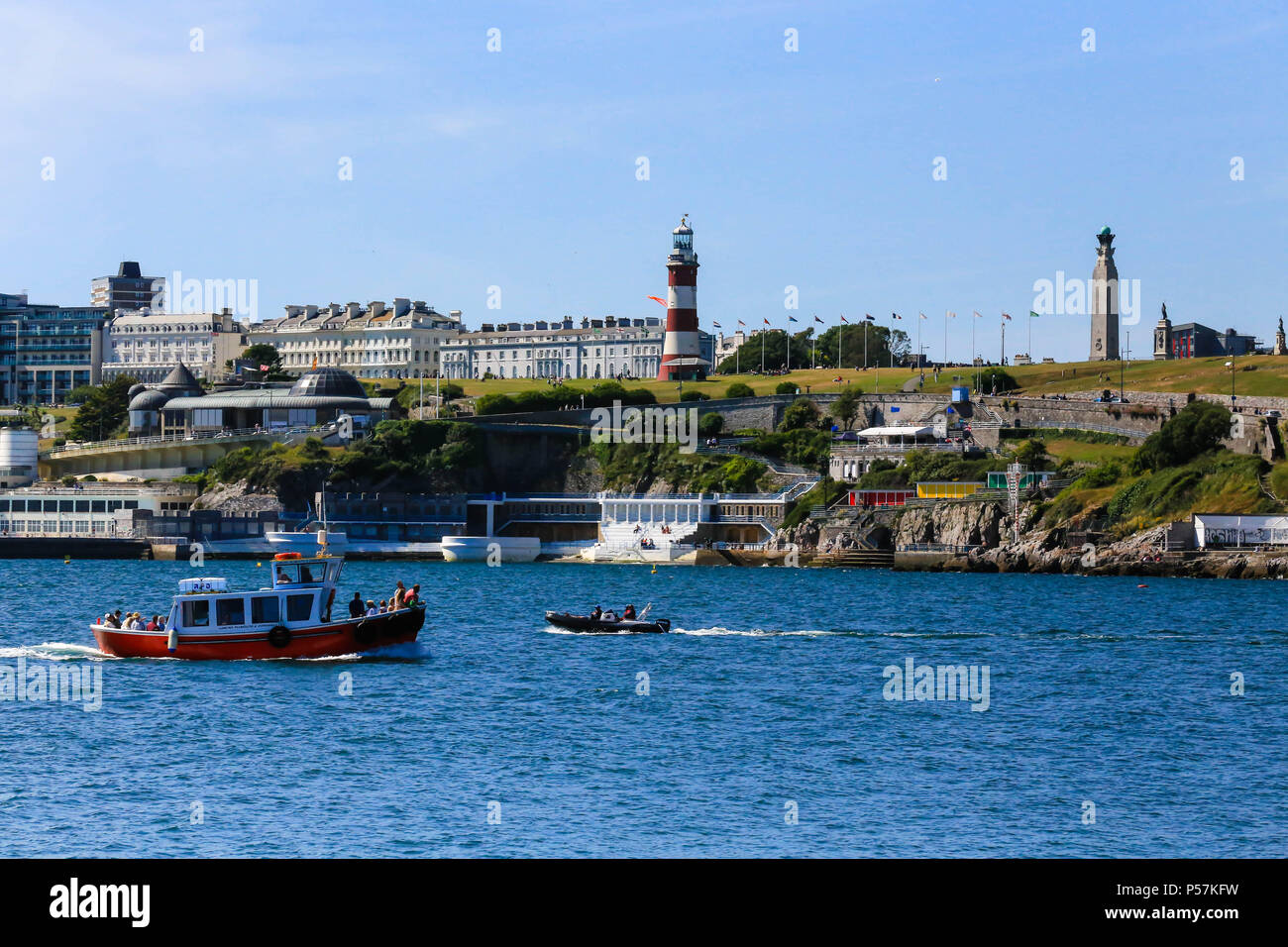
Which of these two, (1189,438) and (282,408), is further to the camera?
A: (282,408)

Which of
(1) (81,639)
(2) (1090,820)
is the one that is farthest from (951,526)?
(2) (1090,820)

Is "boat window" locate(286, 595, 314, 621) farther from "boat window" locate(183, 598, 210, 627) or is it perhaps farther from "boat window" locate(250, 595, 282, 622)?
"boat window" locate(183, 598, 210, 627)

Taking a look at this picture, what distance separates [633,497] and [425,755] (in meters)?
124

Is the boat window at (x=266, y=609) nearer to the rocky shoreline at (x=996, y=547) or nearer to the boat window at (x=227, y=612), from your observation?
the boat window at (x=227, y=612)

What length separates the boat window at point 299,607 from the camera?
57.7 meters

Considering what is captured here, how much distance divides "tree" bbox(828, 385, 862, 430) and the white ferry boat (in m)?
127

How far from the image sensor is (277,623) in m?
57.7

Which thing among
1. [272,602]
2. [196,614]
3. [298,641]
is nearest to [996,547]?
[298,641]

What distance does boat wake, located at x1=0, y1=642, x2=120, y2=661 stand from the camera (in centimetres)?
6025

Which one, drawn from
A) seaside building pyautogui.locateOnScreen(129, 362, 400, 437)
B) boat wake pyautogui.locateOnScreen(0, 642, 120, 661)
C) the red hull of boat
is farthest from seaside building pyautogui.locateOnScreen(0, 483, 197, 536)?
the red hull of boat

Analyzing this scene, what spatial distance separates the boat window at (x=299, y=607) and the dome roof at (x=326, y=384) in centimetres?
13861

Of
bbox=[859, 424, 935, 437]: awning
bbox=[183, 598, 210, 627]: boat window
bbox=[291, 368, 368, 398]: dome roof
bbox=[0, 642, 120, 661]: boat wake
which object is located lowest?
bbox=[0, 642, 120, 661]: boat wake

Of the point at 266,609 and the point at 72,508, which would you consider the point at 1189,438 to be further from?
the point at 72,508

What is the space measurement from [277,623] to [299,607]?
38.4 inches
